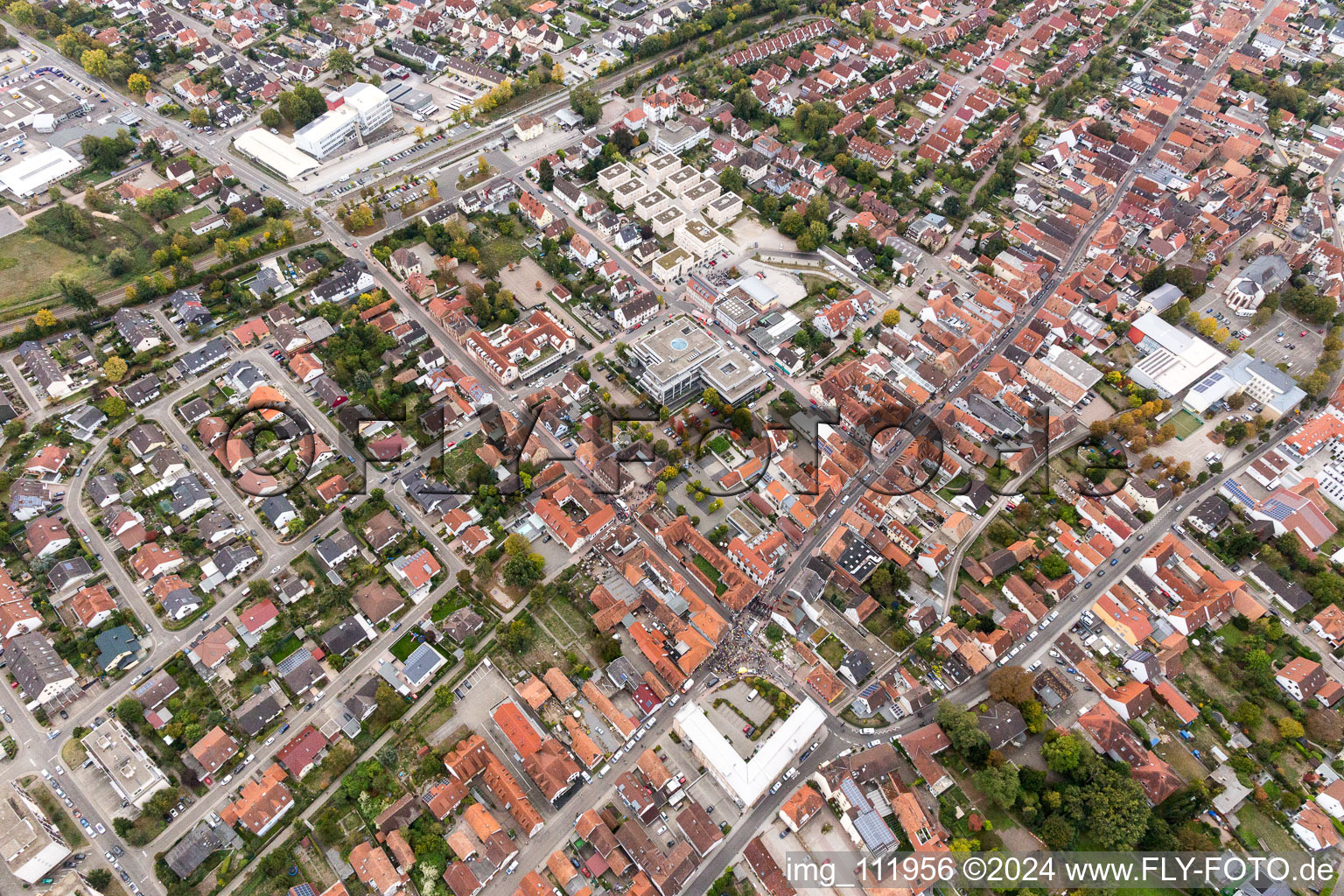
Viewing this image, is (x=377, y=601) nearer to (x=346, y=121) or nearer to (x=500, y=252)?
(x=500, y=252)

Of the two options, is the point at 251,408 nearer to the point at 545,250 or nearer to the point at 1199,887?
the point at 545,250

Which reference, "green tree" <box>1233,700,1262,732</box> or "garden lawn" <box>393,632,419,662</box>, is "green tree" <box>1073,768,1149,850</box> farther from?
"garden lawn" <box>393,632,419,662</box>

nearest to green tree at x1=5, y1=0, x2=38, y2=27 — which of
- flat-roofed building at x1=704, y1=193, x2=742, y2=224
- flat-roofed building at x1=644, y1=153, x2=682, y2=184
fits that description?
flat-roofed building at x1=644, y1=153, x2=682, y2=184

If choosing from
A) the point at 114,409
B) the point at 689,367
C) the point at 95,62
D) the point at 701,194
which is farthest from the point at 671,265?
the point at 95,62

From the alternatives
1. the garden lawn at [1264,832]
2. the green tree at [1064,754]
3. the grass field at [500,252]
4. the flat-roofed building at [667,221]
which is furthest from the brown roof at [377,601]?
the garden lawn at [1264,832]

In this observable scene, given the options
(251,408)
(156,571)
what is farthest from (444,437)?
(156,571)

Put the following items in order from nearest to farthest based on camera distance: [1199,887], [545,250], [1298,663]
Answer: [1199,887] → [1298,663] → [545,250]

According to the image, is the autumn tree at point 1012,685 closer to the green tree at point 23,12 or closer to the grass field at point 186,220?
the grass field at point 186,220
